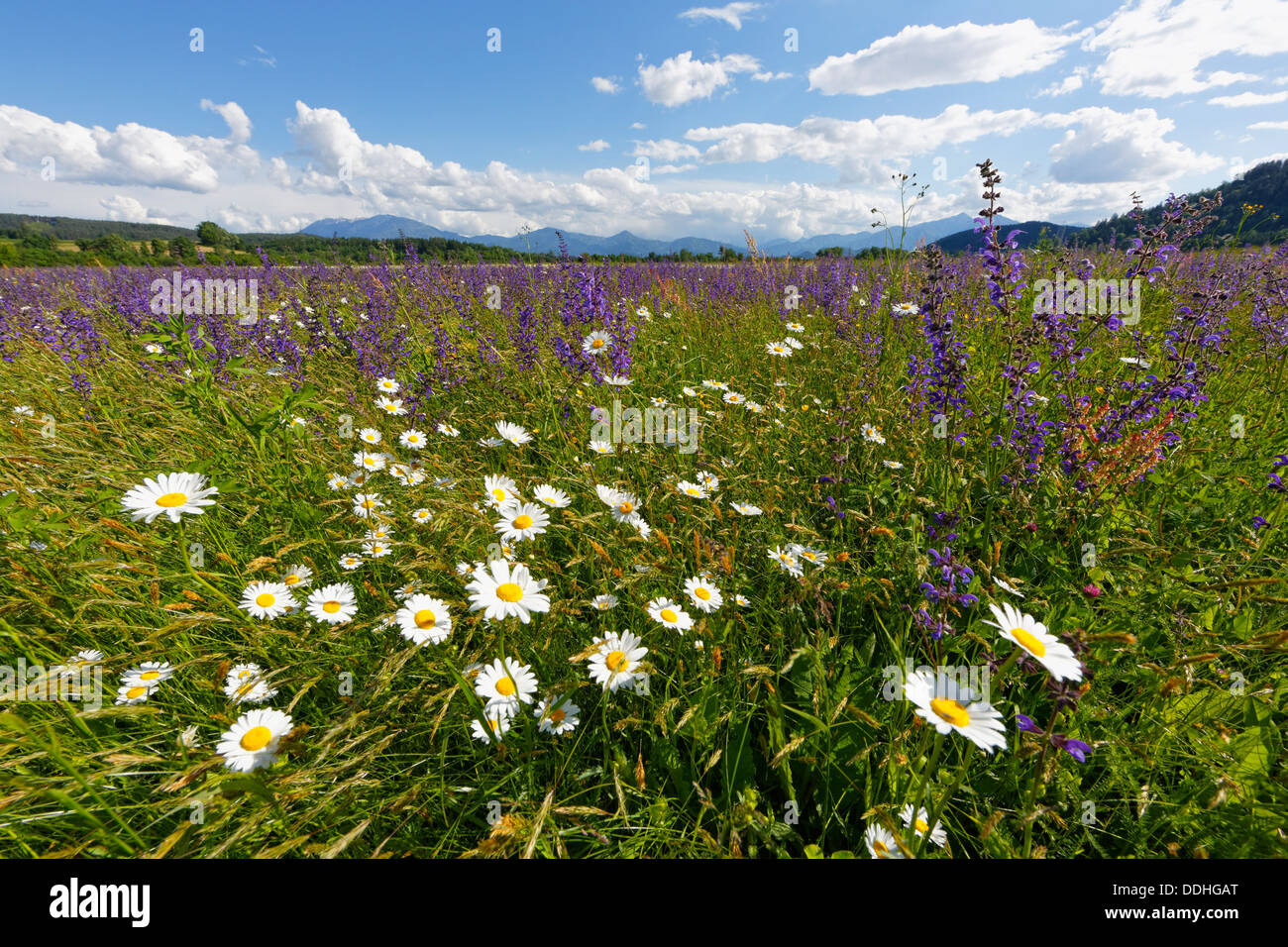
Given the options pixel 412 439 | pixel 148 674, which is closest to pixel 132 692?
pixel 148 674

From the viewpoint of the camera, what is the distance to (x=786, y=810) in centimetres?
132

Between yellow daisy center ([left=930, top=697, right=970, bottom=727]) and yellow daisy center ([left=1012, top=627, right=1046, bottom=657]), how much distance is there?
0.23 m

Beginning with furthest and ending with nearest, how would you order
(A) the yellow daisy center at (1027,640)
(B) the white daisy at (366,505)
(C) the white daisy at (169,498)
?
(B) the white daisy at (366,505) < (C) the white daisy at (169,498) < (A) the yellow daisy center at (1027,640)

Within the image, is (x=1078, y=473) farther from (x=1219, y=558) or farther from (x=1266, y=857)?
(x=1266, y=857)

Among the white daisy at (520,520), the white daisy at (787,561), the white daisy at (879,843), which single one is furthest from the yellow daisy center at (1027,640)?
the white daisy at (520,520)

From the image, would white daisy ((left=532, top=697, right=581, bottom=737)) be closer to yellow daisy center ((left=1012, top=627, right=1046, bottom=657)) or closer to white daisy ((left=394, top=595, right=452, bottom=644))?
white daisy ((left=394, top=595, right=452, bottom=644))

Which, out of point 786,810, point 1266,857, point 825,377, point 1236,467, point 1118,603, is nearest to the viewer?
point 1266,857

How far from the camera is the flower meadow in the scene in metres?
1.21

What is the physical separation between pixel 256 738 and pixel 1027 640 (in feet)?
6.41

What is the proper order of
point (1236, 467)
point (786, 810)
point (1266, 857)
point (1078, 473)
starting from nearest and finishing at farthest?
point (1266, 857)
point (786, 810)
point (1078, 473)
point (1236, 467)

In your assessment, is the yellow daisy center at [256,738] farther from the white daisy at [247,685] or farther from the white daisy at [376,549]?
the white daisy at [376,549]

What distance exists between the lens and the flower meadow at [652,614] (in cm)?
121
